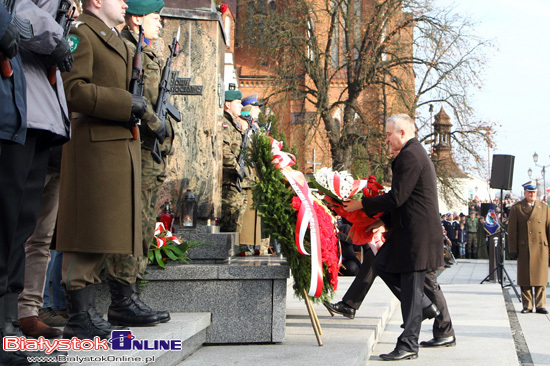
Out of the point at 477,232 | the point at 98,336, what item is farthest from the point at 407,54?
the point at 98,336

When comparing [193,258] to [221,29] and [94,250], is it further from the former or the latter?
[221,29]

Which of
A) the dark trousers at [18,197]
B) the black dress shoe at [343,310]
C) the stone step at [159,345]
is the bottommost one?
the black dress shoe at [343,310]

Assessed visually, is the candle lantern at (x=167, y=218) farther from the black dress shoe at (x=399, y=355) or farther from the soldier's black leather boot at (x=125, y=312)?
the black dress shoe at (x=399, y=355)

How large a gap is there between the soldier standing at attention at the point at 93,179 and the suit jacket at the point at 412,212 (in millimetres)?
2436

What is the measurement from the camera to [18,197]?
3488 mm

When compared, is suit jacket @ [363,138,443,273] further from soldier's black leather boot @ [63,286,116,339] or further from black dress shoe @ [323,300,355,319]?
soldier's black leather boot @ [63,286,116,339]

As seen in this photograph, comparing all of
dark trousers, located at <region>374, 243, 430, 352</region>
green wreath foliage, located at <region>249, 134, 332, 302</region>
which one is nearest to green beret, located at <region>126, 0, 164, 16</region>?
green wreath foliage, located at <region>249, 134, 332, 302</region>

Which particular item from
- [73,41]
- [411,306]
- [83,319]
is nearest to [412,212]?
[411,306]

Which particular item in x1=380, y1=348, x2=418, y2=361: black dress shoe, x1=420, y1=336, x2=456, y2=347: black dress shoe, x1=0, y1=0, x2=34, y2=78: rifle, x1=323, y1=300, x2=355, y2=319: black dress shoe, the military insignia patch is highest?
the military insignia patch

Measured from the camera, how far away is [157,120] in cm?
500

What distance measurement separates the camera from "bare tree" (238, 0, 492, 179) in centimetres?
2800

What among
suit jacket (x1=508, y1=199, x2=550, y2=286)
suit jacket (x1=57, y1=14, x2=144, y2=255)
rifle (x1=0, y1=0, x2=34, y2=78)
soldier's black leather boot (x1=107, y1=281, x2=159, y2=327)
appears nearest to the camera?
rifle (x1=0, y1=0, x2=34, y2=78)

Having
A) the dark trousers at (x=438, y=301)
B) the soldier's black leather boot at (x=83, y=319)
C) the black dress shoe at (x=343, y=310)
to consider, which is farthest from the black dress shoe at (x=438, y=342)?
the soldier's black leather boot at (x=83, y=319)

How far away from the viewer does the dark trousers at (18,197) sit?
3.44m
